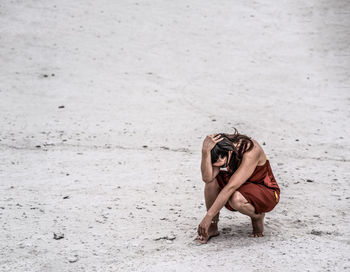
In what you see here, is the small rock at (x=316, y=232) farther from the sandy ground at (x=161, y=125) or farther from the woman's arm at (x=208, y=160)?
the woman's arm at (x=208, y=160)

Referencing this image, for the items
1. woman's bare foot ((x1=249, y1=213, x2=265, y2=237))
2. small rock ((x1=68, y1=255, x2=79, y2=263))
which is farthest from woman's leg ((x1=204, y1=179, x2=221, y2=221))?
small rock ((x1=68, y1=255, x2=79, y2=263))

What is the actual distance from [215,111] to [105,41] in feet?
11.2

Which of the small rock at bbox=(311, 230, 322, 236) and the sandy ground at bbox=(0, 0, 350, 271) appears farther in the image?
the small rock at bbox=(311, 230, 322, 236)

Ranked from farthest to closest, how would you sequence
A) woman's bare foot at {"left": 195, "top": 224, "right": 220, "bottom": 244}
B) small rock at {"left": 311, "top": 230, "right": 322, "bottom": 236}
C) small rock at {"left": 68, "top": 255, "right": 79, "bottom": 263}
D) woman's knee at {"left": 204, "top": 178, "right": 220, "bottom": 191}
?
small rock at {"left": 311, "top": 230, "right": 322, "bottom": 236} → woman's bare foot at {"left": 195, "top": 224, "right": 220, "bottom": 244} → woman's knee at {"left": 204, "top": 178, "right": 220, "bottom": 191} → small rock at {"left": 68, "top": 255, "right": 79, "bottom": 263}

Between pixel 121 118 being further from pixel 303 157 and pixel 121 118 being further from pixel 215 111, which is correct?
pixel 303 157

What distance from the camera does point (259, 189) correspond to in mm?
3539

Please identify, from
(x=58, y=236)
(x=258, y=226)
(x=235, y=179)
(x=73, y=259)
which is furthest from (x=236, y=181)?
(x=58, y=236)

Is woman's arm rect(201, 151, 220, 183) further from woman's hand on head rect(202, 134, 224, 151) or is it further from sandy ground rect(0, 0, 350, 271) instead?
sandy ground rect(0, 0, 350, 271)

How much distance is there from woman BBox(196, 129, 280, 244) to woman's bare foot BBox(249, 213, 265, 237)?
1 cm

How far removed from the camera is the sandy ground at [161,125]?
3.64 metres

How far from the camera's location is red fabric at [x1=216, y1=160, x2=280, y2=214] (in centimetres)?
350

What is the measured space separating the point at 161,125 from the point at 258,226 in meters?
3.35

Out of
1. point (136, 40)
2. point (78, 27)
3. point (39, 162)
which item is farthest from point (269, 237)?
point (78, 27)

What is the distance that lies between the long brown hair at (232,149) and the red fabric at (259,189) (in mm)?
140
